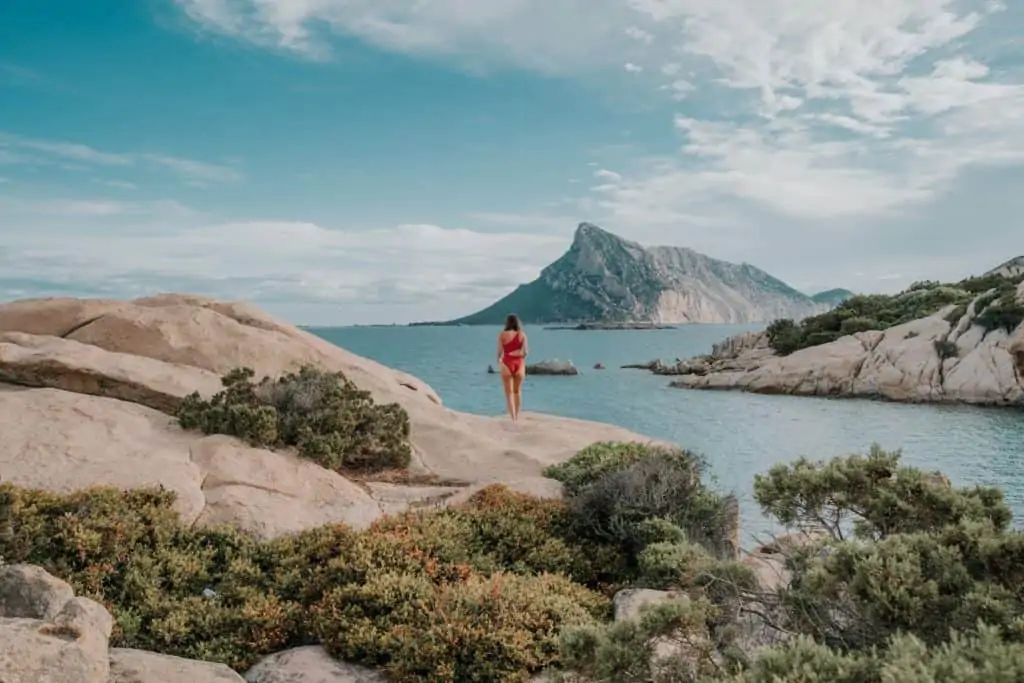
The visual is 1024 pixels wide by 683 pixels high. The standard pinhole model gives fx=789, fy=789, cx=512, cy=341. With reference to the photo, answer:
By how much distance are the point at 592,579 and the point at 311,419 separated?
277 inches

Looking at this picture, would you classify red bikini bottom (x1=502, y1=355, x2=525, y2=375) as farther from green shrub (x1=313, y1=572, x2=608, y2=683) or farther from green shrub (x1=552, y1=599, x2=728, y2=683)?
green shrub (x1=552, y1=599, x2=728, y2=683)

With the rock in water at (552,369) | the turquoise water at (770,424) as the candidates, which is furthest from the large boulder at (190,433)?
the rock in water at (552,369)

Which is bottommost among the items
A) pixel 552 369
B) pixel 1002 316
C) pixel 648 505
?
pixel 552 369

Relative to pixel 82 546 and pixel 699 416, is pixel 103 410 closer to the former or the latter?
pixel 82 546

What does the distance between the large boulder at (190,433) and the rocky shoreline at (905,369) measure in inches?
1461

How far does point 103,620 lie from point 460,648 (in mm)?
3284

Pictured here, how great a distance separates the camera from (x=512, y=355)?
72.0 feet

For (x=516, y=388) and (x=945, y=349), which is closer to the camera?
(x=516, y=388)

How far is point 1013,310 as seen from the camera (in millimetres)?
51938

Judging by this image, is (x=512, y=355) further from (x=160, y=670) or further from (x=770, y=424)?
(x=770, y=424)

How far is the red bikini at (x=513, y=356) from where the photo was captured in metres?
21.7

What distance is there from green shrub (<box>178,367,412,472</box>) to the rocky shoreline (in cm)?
4189

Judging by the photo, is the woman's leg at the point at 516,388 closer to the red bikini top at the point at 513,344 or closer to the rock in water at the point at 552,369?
the red bikini top at the point at 513,344

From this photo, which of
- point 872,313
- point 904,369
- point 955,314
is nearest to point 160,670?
point 904,369
